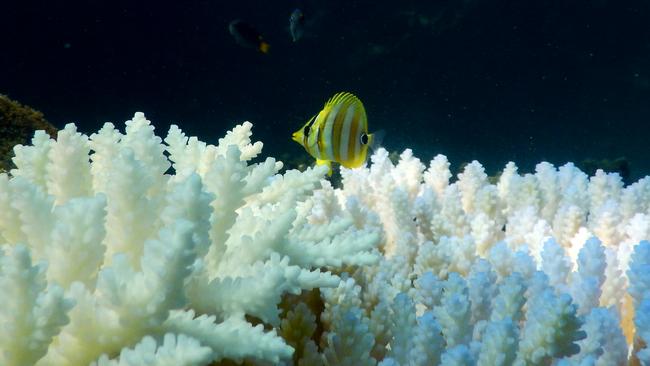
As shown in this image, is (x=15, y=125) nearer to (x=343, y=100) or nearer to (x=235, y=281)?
(x=343, y=100)

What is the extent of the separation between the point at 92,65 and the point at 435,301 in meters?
21.4

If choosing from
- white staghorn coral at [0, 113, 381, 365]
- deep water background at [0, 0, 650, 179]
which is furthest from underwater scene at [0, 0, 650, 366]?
deep water background at [0, 0, 650, 179]

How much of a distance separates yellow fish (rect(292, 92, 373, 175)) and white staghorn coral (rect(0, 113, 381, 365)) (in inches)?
55.4

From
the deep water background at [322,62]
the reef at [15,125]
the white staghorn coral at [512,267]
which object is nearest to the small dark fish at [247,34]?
the reef at [15,125]

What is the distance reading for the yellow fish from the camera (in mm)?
3197

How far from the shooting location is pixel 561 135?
1143 inches

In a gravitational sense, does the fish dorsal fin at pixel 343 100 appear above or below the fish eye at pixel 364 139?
above

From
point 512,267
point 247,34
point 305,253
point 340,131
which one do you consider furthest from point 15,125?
point 247,34

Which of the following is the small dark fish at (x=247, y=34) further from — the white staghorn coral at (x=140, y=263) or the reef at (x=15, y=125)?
the white staghorn coral at (x=140, y=263)

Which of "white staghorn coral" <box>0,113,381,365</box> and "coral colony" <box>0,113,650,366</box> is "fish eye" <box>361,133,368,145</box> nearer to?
"coral colony" <box>0,113,650,366</box>

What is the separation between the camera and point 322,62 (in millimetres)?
22844

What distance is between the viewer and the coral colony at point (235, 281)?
1.10m

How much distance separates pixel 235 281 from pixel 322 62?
22216mm

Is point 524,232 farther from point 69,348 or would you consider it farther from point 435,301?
point 69,348
